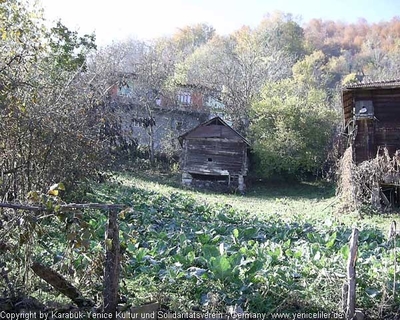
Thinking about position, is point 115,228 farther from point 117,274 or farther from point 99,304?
point 99,304

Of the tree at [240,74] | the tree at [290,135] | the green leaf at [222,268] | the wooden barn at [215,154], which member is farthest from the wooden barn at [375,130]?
the tree at [240,74]

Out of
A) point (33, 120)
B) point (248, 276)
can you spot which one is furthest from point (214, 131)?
point (248, 276)

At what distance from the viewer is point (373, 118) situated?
16656 mm

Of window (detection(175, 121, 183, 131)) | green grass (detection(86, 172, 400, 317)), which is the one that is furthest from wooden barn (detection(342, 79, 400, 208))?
window (detection(175, 121, 183, 131))

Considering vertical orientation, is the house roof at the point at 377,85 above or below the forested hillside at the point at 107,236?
above

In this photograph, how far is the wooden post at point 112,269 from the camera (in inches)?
158

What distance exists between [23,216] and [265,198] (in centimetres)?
1927

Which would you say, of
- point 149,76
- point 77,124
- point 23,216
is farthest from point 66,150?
point 149,76

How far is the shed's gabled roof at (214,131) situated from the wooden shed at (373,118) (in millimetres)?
Answer: 9799

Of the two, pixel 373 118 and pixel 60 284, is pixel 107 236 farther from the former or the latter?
pixel 373 118

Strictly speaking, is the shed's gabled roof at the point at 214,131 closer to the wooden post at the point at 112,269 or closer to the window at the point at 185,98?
the window at the point at 185,98

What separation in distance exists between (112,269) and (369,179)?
13.8 metres

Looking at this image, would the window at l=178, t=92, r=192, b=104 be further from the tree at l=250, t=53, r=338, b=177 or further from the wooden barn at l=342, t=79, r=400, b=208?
the wooden barn at l=342, t=79, r=400, b=208

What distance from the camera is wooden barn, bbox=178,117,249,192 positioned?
2620 cm
